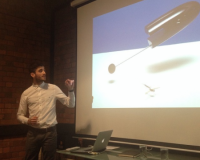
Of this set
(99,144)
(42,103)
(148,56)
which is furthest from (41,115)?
(148,56)

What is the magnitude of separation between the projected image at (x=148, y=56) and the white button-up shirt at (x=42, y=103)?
0.46 metres

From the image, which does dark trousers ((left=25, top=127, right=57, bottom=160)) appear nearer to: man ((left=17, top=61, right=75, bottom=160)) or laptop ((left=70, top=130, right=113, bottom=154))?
man ((left=17, top=61, right=75, bottom=160))

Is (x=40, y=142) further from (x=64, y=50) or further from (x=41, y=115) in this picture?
(x=64, y=50)

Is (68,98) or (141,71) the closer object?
(141,71)

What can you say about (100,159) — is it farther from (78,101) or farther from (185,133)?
(78,101)

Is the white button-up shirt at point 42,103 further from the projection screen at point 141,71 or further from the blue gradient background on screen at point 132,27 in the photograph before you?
the blue gradient background on screen at point 132,27

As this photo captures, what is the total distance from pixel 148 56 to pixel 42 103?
1212 mm

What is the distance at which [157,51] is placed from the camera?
226 cm

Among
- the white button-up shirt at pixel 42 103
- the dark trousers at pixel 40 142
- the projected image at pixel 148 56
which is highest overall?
the projected image at pixel 148 56

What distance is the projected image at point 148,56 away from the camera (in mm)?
2049

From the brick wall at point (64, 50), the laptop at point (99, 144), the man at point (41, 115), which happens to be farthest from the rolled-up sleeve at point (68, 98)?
the brick wall at point (64, 50)

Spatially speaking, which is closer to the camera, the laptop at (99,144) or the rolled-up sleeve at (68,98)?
the laptop at (99,144)

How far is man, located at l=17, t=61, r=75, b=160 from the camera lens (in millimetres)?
2453

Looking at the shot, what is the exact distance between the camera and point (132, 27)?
2486mm
